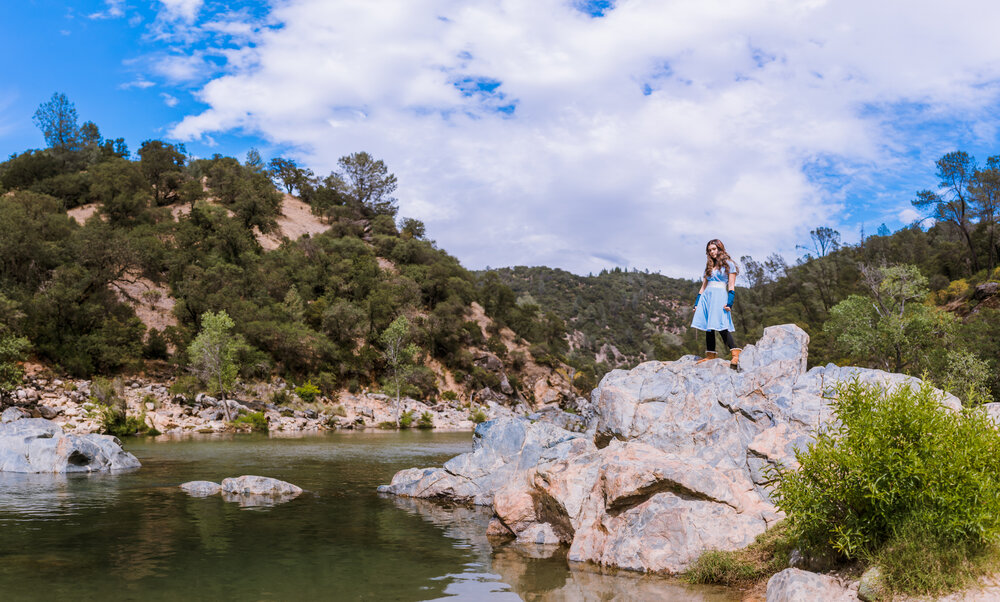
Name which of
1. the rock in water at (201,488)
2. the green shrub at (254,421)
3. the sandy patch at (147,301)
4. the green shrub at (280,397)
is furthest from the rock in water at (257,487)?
the sandy patch at (147,301)

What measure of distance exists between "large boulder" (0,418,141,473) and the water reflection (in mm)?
18563

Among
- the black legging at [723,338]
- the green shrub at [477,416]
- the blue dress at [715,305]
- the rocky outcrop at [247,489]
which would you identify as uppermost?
the blue dress at [715,305]

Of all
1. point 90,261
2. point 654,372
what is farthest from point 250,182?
point 654,372

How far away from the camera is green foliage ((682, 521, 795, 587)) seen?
1000 centimetres

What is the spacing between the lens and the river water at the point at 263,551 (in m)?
9.99

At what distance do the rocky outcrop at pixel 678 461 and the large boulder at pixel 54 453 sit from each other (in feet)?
63.6

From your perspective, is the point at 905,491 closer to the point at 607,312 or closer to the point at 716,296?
the point at 716,296

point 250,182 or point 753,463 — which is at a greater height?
point 250,182

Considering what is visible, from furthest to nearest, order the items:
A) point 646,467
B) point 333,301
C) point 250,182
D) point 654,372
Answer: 1. point 250,182
2. point 333,301
3. point 654,372
4. point 646,467

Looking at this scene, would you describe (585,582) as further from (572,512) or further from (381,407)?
(381,407)

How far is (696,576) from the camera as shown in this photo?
10250 millimetres

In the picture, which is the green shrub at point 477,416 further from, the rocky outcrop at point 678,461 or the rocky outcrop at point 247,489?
the rocky outcrop at point 678,461

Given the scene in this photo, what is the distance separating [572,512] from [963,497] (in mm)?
7404

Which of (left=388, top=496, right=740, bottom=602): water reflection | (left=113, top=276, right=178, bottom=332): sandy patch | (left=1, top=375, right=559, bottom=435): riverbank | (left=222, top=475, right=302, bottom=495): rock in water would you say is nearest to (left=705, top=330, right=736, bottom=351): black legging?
(left=388, top=496, right=740, bottom=602): water reflection
